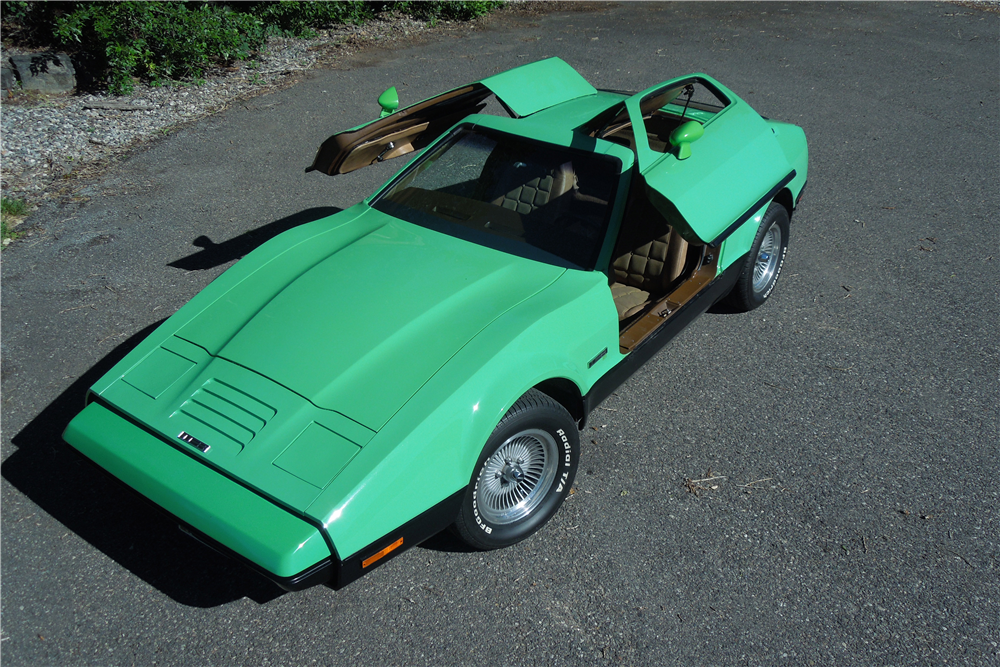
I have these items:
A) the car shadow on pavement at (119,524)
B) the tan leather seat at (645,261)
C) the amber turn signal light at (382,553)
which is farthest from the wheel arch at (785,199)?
the car shadow on pavement at (119,524)

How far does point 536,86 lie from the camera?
3947 mm

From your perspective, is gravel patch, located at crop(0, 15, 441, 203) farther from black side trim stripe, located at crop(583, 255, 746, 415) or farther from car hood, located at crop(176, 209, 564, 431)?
black side trim stripe, located at crop(583, 255, 746, 415)

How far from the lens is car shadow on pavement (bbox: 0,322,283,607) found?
2949 mm

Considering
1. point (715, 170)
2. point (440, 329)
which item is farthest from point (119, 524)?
point (715, 170)

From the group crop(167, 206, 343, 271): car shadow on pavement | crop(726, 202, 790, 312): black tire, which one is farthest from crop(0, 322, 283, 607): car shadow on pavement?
crop(726, 202, 790, 312): black tire

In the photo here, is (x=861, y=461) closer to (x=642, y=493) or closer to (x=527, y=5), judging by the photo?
(x=642, y=493)

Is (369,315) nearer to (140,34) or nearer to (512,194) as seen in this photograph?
(512,194)

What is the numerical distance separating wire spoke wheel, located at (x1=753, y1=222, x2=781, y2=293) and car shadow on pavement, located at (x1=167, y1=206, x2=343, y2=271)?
3.43 metres

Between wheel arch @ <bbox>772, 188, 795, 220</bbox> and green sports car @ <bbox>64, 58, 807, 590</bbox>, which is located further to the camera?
wheel arch @ <bbox>772, 188, 795, 220</bbox>

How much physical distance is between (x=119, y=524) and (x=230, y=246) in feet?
8.76

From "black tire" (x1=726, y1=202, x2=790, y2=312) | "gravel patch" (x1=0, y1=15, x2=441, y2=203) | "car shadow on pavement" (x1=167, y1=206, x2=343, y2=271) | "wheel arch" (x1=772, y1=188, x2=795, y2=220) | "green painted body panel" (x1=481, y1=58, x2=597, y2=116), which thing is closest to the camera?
"green painted body panel" (x1=481, y1=58, x2=597, y2=116)

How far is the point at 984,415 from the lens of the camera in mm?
3764

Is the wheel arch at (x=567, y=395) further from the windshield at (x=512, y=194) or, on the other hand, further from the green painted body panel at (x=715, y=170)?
the green painted body panel at (x=715, y=170)

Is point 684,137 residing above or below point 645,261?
above
